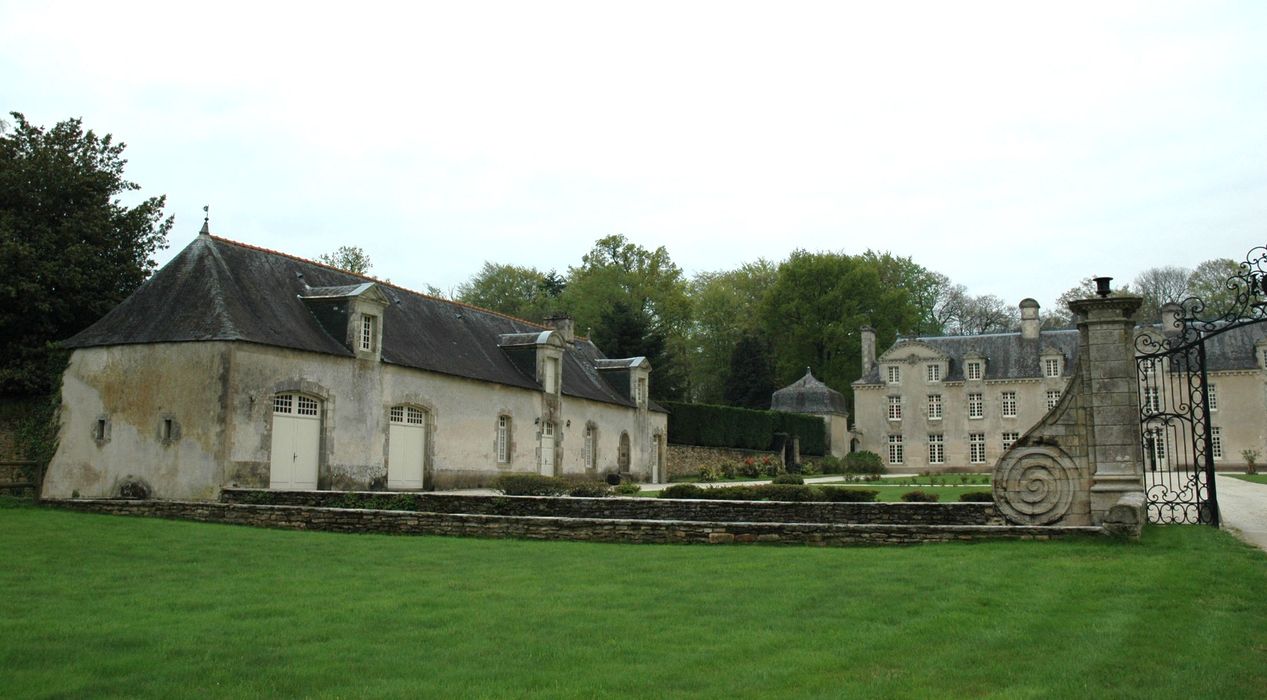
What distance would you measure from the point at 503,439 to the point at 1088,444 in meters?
18.3

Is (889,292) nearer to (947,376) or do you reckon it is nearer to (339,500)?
(947,376)

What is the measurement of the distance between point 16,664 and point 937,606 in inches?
230

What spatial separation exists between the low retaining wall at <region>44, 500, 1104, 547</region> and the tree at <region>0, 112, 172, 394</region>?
899cm

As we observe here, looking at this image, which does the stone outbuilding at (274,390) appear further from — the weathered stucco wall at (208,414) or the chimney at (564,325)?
the chimney at (564,325)

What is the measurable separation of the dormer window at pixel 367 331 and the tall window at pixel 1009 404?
115 feet

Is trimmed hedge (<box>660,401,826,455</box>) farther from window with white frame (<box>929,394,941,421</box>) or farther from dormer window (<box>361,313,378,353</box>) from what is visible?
dormer window (<box>361,313,378,353</box>)

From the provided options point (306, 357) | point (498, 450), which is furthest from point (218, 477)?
point (498, 450)

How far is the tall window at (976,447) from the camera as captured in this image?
48.1 metres

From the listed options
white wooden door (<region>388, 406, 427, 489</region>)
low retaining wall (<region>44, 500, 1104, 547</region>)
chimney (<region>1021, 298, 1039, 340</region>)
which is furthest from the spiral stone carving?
chimney (<region>1021, 298, 1039, 340</region>)

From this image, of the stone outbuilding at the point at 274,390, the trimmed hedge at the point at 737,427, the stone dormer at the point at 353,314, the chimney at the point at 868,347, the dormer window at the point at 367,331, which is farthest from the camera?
the chimney at the point at 868,347

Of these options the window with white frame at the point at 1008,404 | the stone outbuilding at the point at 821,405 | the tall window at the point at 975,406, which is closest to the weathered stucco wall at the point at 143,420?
the stone outbuilding at the point at 821,405

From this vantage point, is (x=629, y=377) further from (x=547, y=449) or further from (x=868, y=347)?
(x=868, y=347)

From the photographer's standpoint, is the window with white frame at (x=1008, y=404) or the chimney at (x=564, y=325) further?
the window with white frame at (x=1008, y=404)

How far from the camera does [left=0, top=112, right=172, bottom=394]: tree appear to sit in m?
21.9
